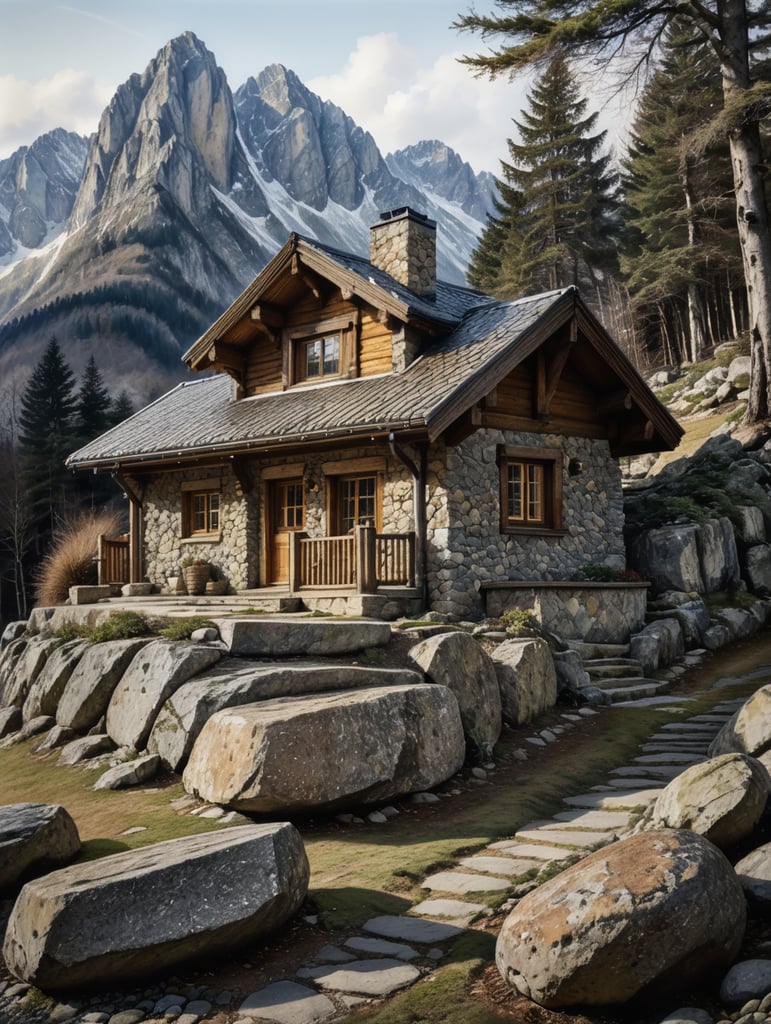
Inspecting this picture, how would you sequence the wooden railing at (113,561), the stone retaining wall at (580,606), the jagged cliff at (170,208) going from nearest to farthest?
1. the stone retaining wall at (580,606)
2. the wooden railing at (113,561)
3. the jagged cliff at (170,208)

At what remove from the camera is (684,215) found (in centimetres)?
3262

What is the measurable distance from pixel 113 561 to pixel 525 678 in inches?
406

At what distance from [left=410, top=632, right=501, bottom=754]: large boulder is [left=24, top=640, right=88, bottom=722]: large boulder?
190 inches

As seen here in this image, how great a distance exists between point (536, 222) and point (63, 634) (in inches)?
1192

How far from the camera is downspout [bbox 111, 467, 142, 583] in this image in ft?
57.6

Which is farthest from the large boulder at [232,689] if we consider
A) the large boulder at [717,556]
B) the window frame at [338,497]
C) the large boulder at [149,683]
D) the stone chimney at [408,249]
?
the stone chimney at [408,249]

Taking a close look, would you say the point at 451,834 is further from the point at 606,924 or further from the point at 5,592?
the point at 5,592

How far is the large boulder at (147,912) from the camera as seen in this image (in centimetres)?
454

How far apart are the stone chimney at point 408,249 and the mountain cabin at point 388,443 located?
1.5 inches

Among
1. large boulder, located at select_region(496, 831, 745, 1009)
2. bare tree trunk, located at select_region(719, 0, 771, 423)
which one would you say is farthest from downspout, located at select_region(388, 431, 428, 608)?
bare tree trunk, located at select_region(719, 0, 771, 423)

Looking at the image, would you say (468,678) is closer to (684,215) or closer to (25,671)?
(25,671)

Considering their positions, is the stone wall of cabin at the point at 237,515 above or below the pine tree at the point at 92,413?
below

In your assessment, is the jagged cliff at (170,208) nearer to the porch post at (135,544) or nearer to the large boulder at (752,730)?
the porch post at (135,544)

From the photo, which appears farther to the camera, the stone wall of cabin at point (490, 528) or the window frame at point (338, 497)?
the window frame at point (338, 497)
